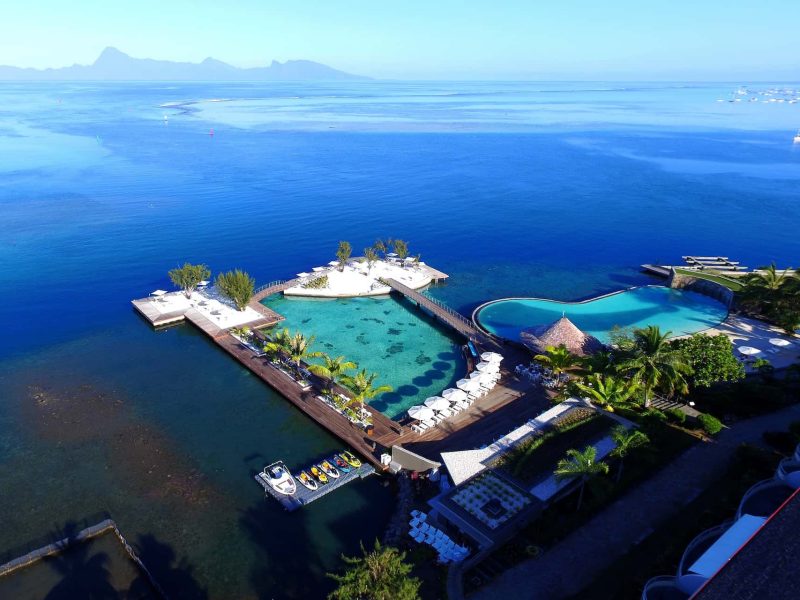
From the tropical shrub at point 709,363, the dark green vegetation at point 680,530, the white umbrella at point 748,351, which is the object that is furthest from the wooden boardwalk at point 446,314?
the white umbrella at point 748,351

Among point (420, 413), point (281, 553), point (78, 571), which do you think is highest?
point (420, 413)

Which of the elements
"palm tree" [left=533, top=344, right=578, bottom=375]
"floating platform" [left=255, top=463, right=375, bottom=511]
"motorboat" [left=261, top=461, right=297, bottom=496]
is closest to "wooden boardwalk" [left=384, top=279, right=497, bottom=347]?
"palm tree" [left=533, top=344, right=578, bottom=375]

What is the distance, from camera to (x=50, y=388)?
40.0 meters

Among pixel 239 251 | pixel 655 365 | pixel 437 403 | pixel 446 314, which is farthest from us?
pixel 239 251

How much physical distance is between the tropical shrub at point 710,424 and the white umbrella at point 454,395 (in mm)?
15626

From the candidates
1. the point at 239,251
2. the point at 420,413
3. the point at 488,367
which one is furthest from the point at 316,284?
the point at 420,413

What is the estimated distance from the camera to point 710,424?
32.8 metres

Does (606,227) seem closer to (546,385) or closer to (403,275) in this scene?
(403,275)

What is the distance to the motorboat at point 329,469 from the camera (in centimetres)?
3097

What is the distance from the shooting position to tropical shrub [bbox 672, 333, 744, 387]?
118ft

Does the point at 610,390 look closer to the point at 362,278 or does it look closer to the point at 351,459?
the point at 351,459

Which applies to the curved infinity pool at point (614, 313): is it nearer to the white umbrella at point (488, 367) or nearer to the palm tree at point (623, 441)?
the white umbrella at point (488, 367)

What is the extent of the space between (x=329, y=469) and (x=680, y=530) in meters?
19.5

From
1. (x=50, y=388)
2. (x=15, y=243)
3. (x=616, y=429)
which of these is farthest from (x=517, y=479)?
(x=15, y=243)
